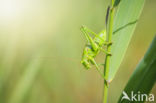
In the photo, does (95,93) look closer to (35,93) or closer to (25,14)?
(35,93)

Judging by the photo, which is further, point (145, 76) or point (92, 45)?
point (92, 45)

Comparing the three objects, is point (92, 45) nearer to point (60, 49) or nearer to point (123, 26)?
point (123, 26)

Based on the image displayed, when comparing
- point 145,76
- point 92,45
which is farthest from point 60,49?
point 145,76

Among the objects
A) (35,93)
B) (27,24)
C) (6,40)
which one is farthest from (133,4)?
(27,24)

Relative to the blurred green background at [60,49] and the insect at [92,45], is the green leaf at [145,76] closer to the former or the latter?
the insect at [92,45]

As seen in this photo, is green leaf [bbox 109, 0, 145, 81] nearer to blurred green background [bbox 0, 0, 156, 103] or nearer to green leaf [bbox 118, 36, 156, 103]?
green leaf [bbox 118, 36, 156, 103]

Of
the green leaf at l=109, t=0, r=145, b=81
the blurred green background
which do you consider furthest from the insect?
the blurred green background
